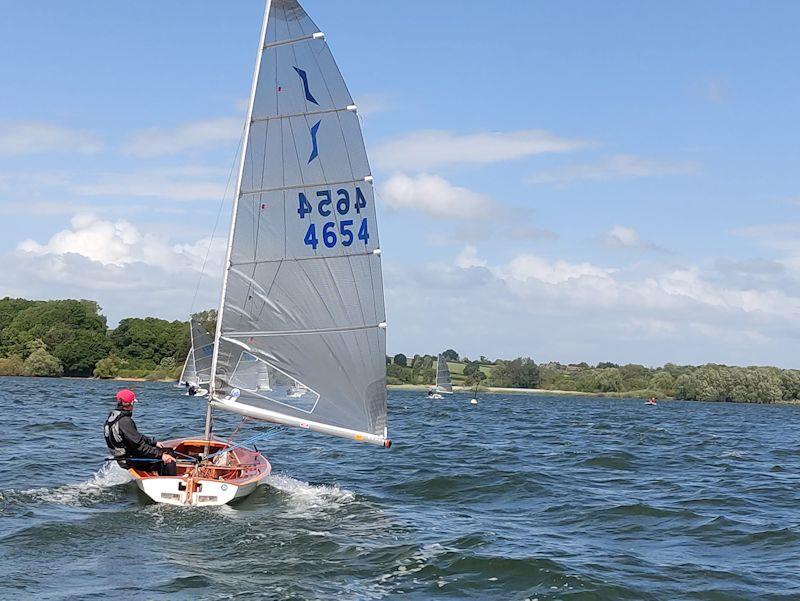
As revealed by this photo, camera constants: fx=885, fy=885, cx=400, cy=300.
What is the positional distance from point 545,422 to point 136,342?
239ft

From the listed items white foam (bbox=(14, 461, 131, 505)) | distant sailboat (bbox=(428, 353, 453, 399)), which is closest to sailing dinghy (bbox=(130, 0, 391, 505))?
white foam (bbox=(14, 461, 131, 505))

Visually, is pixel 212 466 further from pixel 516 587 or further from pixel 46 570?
pixel 516 587

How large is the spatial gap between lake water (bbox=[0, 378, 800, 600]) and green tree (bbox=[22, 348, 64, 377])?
7565cm

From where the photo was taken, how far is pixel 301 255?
17.0 meters

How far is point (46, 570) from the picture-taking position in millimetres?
11578

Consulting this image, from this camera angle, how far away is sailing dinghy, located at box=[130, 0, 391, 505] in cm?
1667

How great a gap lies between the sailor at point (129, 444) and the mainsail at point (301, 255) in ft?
4.87

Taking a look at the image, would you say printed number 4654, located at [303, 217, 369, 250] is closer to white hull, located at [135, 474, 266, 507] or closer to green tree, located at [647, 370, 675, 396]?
white hull, located at [135, 474, 266, 507]

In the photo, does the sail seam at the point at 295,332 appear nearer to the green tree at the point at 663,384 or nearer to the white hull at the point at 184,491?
the white hull at the point at 184,491

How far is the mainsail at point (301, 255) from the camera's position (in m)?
16.7

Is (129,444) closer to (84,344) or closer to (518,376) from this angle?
(84,344)

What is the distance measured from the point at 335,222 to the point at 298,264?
3.54ft

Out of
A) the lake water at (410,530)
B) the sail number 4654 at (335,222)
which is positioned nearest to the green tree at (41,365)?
the lake water at (410,530)

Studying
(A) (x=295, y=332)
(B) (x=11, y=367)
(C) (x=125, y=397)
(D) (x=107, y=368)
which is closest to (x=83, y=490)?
(C) (x=125, y=397)
